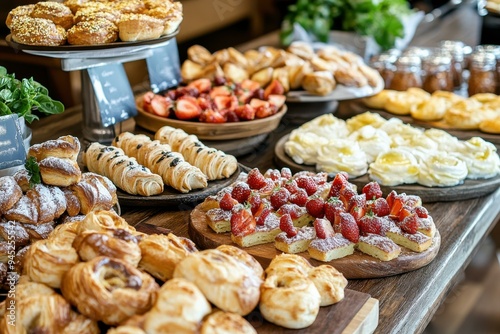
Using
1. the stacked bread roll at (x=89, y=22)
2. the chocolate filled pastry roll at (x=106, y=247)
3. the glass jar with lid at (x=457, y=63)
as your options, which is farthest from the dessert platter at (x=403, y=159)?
the chocolate filled pastry roll at (x=106, y=247)

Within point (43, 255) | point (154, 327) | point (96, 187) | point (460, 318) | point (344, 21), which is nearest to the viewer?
point (154, 327)

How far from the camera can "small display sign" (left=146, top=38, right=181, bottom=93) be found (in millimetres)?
2945

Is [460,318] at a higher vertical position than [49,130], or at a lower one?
lower

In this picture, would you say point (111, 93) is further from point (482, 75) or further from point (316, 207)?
point (482, 75)

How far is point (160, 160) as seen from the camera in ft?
7.38

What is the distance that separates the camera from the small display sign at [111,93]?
2.57 metres

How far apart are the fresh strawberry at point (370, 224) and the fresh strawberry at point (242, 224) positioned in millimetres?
295

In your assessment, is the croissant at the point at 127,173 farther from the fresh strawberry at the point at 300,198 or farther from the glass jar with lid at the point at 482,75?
the glass jar with lid at the point at 482,75

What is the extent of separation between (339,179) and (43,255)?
98 cm

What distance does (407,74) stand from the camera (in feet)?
11.2

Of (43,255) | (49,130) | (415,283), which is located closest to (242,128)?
(49,130)

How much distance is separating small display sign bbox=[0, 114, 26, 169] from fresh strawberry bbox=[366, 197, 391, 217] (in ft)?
3.21

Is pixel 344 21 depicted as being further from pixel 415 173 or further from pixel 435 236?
pixel 435 236

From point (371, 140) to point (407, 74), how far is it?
3.28 ft
